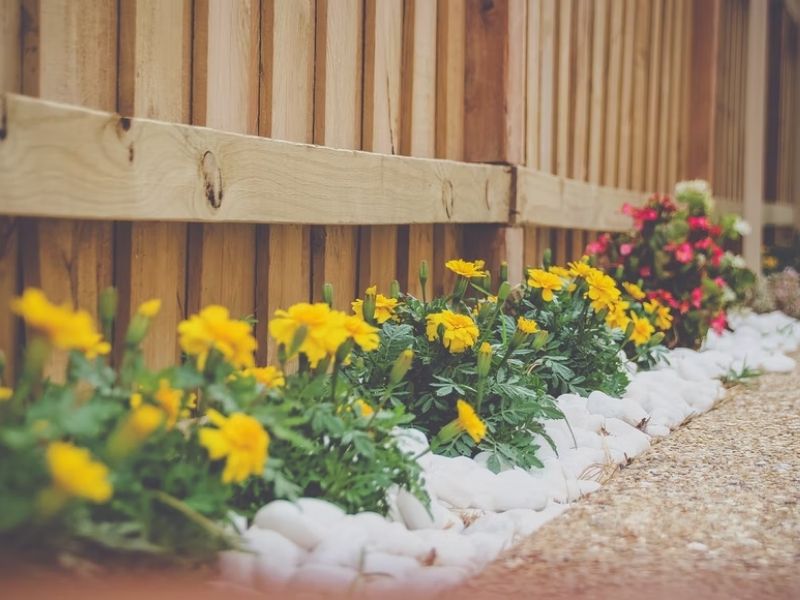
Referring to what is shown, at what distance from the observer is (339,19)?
2453 millimetres

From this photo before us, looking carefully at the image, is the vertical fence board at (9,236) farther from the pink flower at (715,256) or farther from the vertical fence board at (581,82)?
the pink flower at (715,256)

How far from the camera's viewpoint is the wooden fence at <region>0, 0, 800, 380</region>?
1632mm

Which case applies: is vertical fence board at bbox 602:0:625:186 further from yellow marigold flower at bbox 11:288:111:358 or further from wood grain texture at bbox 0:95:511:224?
yellow marigold flower at bbox 11:288:111:358

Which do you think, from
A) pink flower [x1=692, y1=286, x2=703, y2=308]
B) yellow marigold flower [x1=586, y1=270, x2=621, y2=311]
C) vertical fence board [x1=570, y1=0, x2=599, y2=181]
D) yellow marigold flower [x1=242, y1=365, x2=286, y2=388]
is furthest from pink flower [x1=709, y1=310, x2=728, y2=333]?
yellow marigold flower [x1=242, y1=365, x2=286, y2=388]

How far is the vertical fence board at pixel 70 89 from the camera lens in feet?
5.24

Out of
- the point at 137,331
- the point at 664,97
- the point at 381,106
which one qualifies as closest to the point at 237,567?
the point at 137,331

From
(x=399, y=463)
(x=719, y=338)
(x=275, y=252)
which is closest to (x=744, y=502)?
(x=399, y=463)

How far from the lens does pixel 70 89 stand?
5.47ft

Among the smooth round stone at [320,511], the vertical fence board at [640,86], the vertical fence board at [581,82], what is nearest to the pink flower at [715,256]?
the vertical fence board at [581,82]

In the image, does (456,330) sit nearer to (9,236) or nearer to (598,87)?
(9,236)

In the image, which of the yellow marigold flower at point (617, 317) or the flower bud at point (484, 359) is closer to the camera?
the flower bud at point (484, 359)

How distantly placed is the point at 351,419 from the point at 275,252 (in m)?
0.74

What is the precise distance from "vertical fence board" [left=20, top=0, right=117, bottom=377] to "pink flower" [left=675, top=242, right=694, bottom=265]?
2.54 metres

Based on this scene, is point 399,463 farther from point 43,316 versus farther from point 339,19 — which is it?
point 339,19
